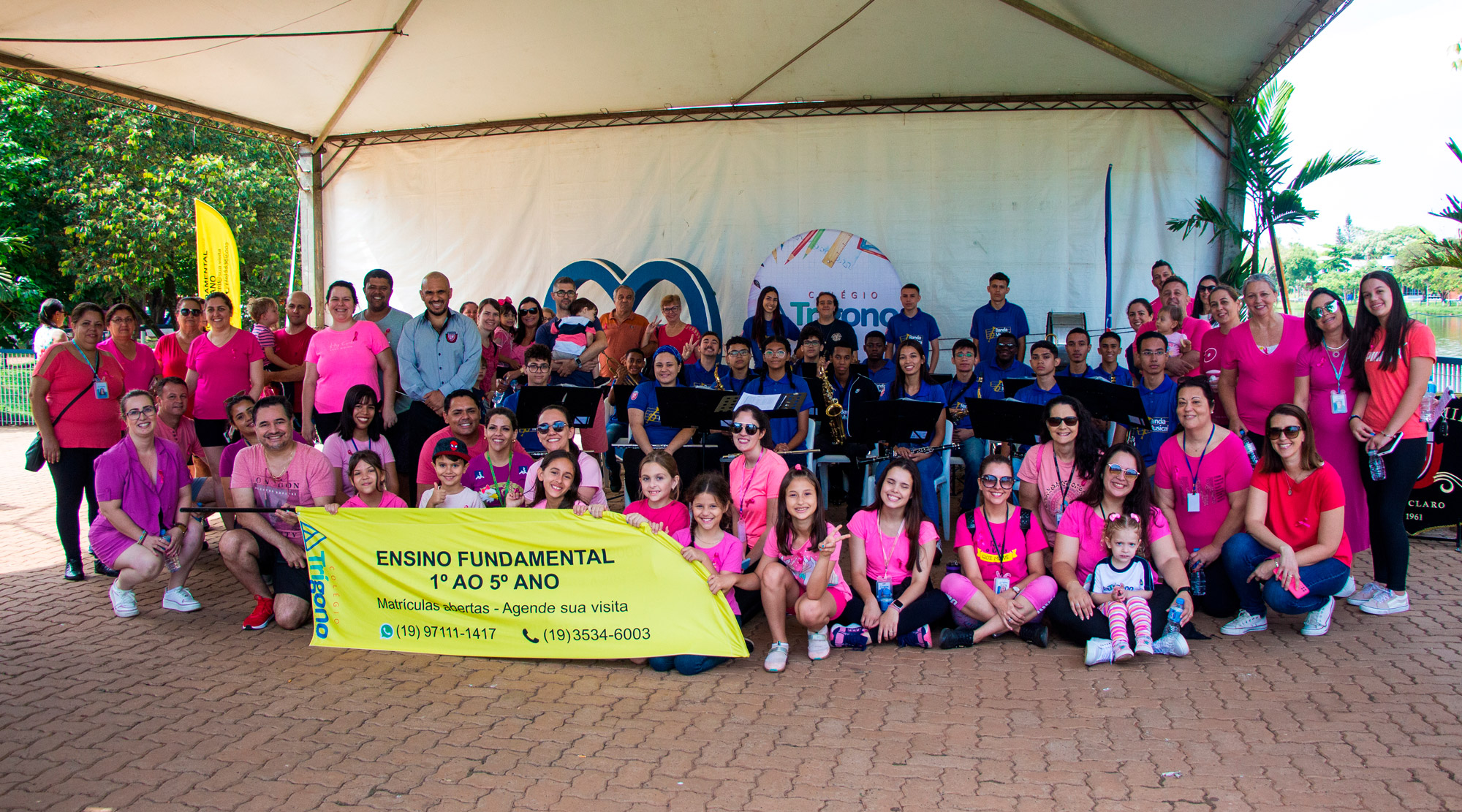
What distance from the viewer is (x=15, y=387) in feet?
45.4

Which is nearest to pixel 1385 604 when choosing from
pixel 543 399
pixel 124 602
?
pixel 543 399

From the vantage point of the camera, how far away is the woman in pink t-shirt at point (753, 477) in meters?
4.63

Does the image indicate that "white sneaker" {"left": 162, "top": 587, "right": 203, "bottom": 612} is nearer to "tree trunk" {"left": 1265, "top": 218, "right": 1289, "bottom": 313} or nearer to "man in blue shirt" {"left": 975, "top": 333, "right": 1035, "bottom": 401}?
"man in blue shirt" {"left": 975, "top": 333, "right": 1035, "bottom": 401}

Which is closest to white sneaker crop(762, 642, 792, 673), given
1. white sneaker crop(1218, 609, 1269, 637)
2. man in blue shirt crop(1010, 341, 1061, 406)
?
white sneaker crop(1218, 609, 1269, 637)

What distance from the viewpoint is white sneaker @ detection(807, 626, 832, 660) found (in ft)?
13.3

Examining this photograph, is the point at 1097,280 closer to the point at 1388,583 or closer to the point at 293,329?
the point at 1388,583

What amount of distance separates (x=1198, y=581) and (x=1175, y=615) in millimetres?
515

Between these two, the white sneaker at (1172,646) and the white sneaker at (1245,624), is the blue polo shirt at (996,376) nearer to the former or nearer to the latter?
the white sneaker at (1245,624)

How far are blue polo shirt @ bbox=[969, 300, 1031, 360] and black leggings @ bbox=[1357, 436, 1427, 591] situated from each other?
3.91 m

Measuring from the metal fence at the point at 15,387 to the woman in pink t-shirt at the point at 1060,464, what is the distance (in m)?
14.9

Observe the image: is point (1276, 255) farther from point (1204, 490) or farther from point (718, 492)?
point (718, 492)

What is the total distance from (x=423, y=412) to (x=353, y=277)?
5958mm

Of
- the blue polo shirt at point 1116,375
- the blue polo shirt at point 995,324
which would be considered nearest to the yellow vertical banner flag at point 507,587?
the blue polo shirt at point 1116,375

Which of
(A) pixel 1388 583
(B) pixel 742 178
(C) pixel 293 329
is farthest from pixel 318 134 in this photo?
(A) pixel 1388 583
